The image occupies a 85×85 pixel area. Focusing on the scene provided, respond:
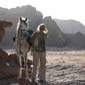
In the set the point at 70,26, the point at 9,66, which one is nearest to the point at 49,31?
the point at 70,26

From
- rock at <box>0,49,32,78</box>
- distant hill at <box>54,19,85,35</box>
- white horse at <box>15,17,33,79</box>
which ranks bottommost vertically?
rock at <box>0,49,32,78</box>

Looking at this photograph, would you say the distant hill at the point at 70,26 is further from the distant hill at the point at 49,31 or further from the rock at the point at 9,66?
the rock at the point at 9,66

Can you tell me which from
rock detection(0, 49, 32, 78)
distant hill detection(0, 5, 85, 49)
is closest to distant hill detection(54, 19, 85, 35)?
distant hill detection(0, 5, 85, 49)

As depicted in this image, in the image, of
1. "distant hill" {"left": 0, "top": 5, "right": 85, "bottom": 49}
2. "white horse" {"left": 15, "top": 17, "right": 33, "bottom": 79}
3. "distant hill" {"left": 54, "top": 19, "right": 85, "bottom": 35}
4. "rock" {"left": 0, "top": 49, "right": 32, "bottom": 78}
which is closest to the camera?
"white horse" {"left": 15, "top": 17, "right": 33, "bottom": 79}

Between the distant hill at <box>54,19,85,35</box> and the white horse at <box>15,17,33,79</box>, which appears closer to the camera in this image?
the white horse at <box>15,17,33,79</box>

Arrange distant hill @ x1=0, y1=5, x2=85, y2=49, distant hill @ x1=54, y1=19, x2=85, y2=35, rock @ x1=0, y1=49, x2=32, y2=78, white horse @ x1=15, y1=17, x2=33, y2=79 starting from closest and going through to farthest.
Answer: white horse @ x1=15, y1=17, x2=33, y2=79 < rock @ x1=0, y1=49, x2=32, y2=78 < distant hill @ x1=0, y1=5, x2=85, y2=49 < distant hill @ x1=54, y1=19, x2=85, y2=35

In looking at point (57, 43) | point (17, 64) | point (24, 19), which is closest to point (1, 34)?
point (17, 64)

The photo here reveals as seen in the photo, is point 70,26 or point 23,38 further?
point 70,26

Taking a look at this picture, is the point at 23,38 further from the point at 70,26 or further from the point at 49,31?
the point at 70,26

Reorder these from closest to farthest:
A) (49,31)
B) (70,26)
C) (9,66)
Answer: (9,66) < (49,31) < (70,26)

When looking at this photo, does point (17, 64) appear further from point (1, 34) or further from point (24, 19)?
point (24, 19)

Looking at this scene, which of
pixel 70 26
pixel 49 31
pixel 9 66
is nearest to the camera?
pixel 9 66

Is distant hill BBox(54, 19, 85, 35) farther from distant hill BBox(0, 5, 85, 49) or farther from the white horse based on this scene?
the white horse

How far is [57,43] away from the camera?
52406 mm
